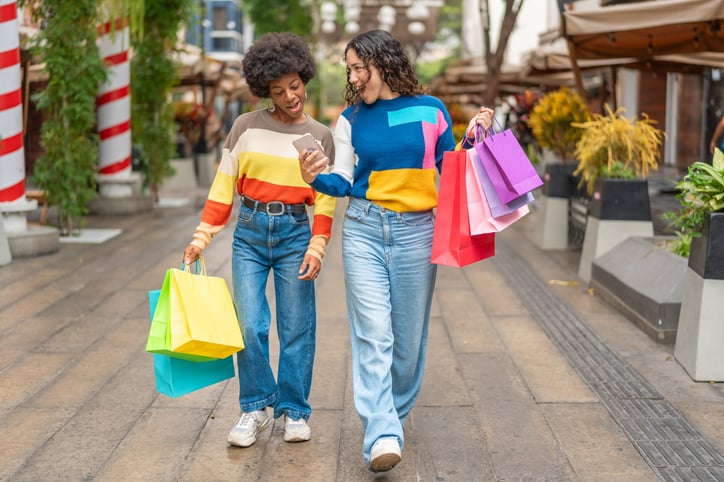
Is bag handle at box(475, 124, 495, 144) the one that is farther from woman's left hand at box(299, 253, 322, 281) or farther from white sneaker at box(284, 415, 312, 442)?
white sneaker at box(284, 415, 312, 442)

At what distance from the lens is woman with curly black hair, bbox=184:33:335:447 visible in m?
4.38

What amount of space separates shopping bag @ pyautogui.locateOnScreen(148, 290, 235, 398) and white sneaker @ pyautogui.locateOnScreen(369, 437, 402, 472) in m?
0.86

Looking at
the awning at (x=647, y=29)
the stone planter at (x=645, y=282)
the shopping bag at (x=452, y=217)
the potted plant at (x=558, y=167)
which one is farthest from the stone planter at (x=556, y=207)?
the shopping bag at (x=452, y=217)

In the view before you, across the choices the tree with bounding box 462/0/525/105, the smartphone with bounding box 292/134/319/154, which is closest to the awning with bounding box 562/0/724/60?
the tree with bounding box 462/0/525/105

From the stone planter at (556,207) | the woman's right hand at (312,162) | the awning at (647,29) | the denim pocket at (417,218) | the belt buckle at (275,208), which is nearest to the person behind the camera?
the woman's right hand at (312,162)

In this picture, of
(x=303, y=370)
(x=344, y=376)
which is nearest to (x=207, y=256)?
(x=344, y=376)

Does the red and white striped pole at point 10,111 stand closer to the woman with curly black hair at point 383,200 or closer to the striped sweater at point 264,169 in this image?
the striped sweater at point 264,169

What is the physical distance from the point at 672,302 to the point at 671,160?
1745cm

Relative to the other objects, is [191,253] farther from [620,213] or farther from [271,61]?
[620,213]

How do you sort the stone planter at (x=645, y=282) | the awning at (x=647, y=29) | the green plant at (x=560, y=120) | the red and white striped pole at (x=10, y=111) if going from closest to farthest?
the stone planter at (x=645, y=282) → the awning at (x=647, y=29) → the red and white striped pole at (x=10, y=111) → the green plant at (x=560, y=120)

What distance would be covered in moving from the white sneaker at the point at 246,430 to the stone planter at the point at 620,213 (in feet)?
16.6

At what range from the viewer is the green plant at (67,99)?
38.1ft

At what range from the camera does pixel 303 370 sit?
185 inches

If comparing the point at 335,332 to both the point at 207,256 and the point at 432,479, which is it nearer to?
the point at 432,479
